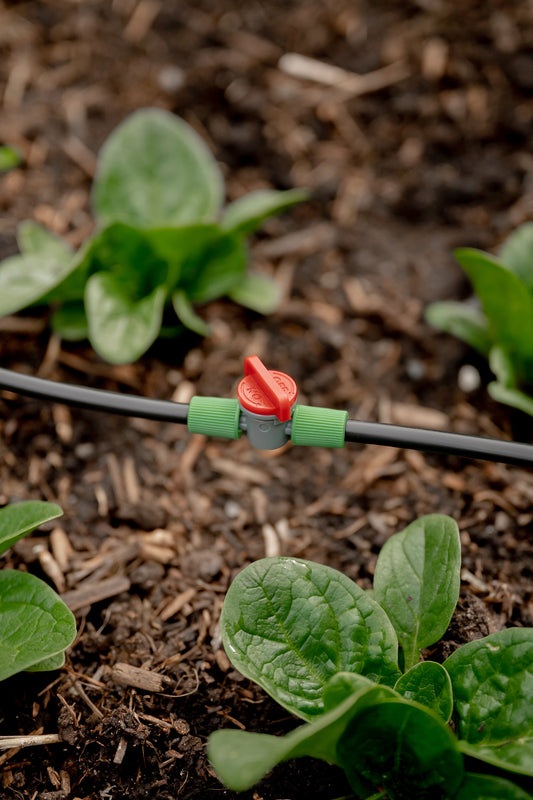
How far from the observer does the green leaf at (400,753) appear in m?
0.91

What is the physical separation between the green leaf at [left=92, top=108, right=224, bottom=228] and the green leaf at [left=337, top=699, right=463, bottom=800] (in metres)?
1.28

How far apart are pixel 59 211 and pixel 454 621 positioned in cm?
154

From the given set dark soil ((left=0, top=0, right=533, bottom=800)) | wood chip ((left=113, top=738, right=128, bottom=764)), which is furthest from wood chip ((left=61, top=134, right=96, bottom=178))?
wood chip ((left=113, top=738, right=128, bottom=764))

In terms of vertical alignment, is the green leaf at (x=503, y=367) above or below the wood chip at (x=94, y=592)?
above

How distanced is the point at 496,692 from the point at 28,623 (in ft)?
2.48

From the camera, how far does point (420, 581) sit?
3.68 ft

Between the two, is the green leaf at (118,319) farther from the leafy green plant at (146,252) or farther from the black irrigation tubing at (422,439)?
the black irrigation tubing at (422,439)

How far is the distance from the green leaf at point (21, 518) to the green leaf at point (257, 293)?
816 mm

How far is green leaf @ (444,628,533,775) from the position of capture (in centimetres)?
98

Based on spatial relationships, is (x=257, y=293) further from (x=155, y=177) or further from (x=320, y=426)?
(x=320, y=426)

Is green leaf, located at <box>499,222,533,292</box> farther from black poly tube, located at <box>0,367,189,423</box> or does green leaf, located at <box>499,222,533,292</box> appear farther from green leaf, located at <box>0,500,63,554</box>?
green leaf, located at <box>0,500,63,554</box>

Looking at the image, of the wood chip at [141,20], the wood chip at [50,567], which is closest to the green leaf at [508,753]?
the wood chip at [50,567]

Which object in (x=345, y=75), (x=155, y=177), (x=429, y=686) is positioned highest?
(x=345, y=75)

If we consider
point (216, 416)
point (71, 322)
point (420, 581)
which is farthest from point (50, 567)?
point (420, 581)
